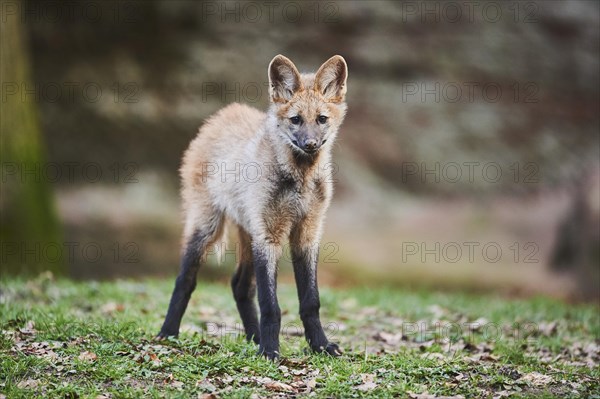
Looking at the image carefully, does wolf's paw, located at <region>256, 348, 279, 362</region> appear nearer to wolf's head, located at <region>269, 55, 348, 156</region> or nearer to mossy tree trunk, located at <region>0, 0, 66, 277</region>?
wolf's head, located at <region>269, 55, 348, 156</region>

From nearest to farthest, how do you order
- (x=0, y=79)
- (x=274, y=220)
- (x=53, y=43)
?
(x=274, y=220), (x=0, y=79), (x=53, y=43)

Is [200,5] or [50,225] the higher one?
[200,5]

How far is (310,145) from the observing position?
459cm

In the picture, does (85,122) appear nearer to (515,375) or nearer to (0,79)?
(0,79)

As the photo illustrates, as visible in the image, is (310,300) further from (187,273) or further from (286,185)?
(187,273)

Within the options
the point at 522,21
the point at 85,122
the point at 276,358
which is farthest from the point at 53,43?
the point at 276,358

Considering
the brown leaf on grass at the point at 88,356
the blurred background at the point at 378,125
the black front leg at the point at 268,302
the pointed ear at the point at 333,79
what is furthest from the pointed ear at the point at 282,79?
the blurred background at the point at 378,125

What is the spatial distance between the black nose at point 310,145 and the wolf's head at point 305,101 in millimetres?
29

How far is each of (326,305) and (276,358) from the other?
2659 millimetres

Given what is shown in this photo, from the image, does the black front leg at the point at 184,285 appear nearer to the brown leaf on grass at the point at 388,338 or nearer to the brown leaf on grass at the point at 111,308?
the brown leaf on grass at the point at 111,308

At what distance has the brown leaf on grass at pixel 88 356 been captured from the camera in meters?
4.36

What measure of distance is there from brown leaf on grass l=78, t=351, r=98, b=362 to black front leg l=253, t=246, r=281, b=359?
3.64ft

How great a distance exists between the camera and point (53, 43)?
1257cm

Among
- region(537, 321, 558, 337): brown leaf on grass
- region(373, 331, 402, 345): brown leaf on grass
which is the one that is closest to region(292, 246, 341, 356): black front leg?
region(373, 331, 402, 345): brown leaf on grass
